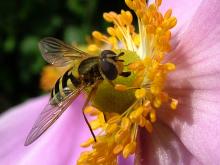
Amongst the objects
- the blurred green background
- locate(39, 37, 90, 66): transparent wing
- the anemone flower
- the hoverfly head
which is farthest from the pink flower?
the blurred green background

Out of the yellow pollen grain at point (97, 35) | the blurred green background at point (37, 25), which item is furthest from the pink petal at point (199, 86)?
the blurred green background at point (37, 25)

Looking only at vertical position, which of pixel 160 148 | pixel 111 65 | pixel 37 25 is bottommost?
pixel 160 148

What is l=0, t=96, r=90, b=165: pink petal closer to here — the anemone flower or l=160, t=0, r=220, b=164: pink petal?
the anemone flower

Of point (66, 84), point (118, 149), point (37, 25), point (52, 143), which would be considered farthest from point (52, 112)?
point (37, 25)

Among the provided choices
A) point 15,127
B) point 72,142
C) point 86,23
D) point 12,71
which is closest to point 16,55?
point 12,71

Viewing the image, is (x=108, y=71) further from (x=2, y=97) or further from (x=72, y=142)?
(x=2, y=97)

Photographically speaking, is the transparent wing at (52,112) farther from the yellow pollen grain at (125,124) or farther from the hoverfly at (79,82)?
the yellow pollen grain at (125,124)

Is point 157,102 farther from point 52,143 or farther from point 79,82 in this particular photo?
point 52,143
